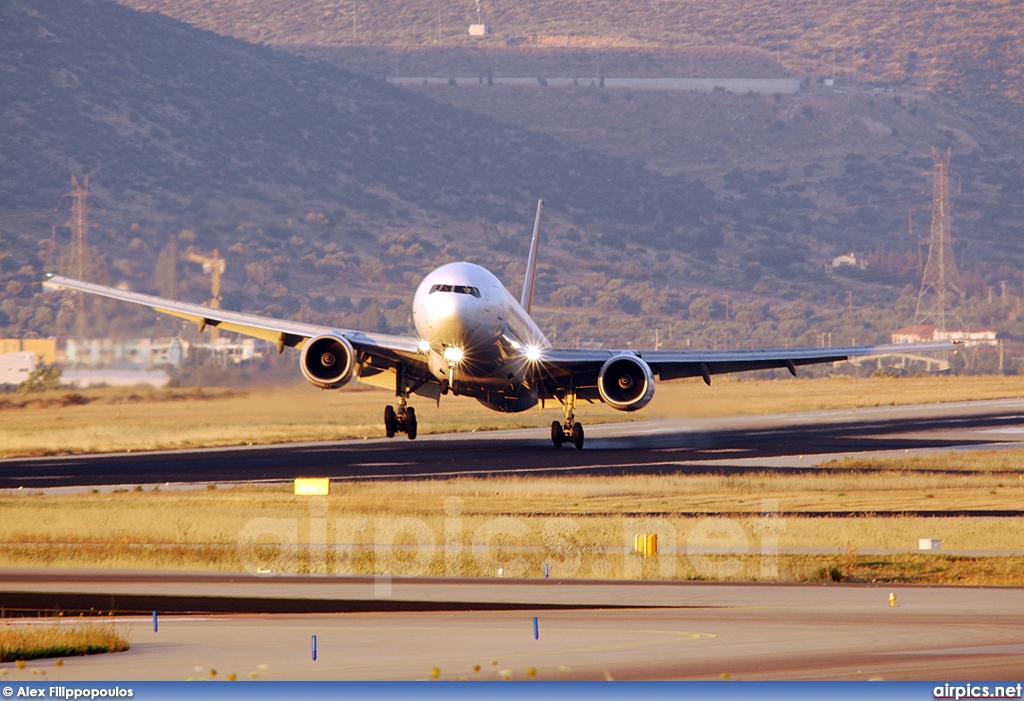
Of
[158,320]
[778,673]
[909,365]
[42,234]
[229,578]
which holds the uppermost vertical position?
[42,234]

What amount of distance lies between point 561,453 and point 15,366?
67.0m

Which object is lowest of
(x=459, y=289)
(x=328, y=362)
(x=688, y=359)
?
(x=328, y=362)

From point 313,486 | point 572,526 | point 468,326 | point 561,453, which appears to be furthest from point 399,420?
point 572,526

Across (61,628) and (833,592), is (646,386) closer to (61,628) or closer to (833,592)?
(833,592)

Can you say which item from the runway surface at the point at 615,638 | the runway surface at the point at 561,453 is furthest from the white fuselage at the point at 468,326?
the runway surface at the point at 615,638

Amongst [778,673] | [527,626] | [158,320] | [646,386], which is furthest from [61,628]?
[158,320]

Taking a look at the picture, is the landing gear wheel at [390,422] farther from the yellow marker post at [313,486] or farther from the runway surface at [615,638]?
the runway surface at [615,638]

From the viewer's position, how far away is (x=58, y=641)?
19594mm

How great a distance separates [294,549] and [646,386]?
19.9 meters

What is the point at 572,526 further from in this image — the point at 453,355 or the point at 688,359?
the point at 688,359

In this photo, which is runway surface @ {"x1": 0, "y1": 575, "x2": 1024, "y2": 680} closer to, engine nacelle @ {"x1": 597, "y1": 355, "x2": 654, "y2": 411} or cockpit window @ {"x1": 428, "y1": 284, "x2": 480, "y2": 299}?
cockpit window @ {"x1": 428, "y1": 284, "x2": 480, "y2": 299}

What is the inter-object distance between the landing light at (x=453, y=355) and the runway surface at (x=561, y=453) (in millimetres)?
3544

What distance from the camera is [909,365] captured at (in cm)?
19462

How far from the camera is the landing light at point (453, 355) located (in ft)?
153
